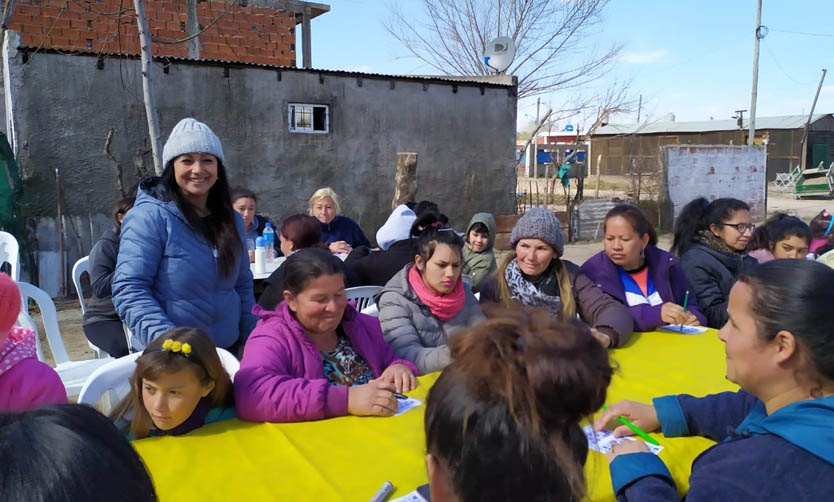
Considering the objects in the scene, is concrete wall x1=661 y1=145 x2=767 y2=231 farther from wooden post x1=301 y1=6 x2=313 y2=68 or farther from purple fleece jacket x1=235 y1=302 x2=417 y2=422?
purple fleece jacket x1=235 y1=302 x2=417 y2=422

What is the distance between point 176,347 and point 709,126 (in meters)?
35.4

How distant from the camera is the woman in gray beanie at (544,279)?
3.16 m

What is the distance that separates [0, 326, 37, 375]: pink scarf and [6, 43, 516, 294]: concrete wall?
6047mm

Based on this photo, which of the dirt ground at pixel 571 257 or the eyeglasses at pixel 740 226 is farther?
the dirt ground at pixel 571 257

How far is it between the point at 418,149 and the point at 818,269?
9259 mm

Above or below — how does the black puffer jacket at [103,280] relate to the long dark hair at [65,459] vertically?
below

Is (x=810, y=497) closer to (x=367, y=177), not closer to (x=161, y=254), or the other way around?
(x=161, y=254)

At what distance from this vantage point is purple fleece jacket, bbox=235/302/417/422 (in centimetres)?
197

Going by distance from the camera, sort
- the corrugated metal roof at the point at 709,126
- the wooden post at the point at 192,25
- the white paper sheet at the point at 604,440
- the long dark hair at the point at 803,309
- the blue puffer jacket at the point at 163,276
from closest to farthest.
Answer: the long dark hair at the point at 803,309
the white paper sheet at the point at 604,440
the blue puffer jacket at the point at 163,276
the wooden post at the point at 192,25
the corrugated metal roof at the point at 709,126

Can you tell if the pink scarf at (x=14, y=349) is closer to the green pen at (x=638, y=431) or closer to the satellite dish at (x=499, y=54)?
the green pen at (x=638, y=431)

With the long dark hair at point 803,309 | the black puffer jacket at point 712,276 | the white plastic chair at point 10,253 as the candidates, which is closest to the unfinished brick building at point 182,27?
the white plastic chair at point 10,253

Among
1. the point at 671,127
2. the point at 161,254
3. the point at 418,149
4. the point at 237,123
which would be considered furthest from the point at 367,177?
the point at 671,127

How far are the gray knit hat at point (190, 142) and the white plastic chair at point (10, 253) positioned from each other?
2657 mm

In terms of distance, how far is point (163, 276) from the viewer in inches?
100.0
